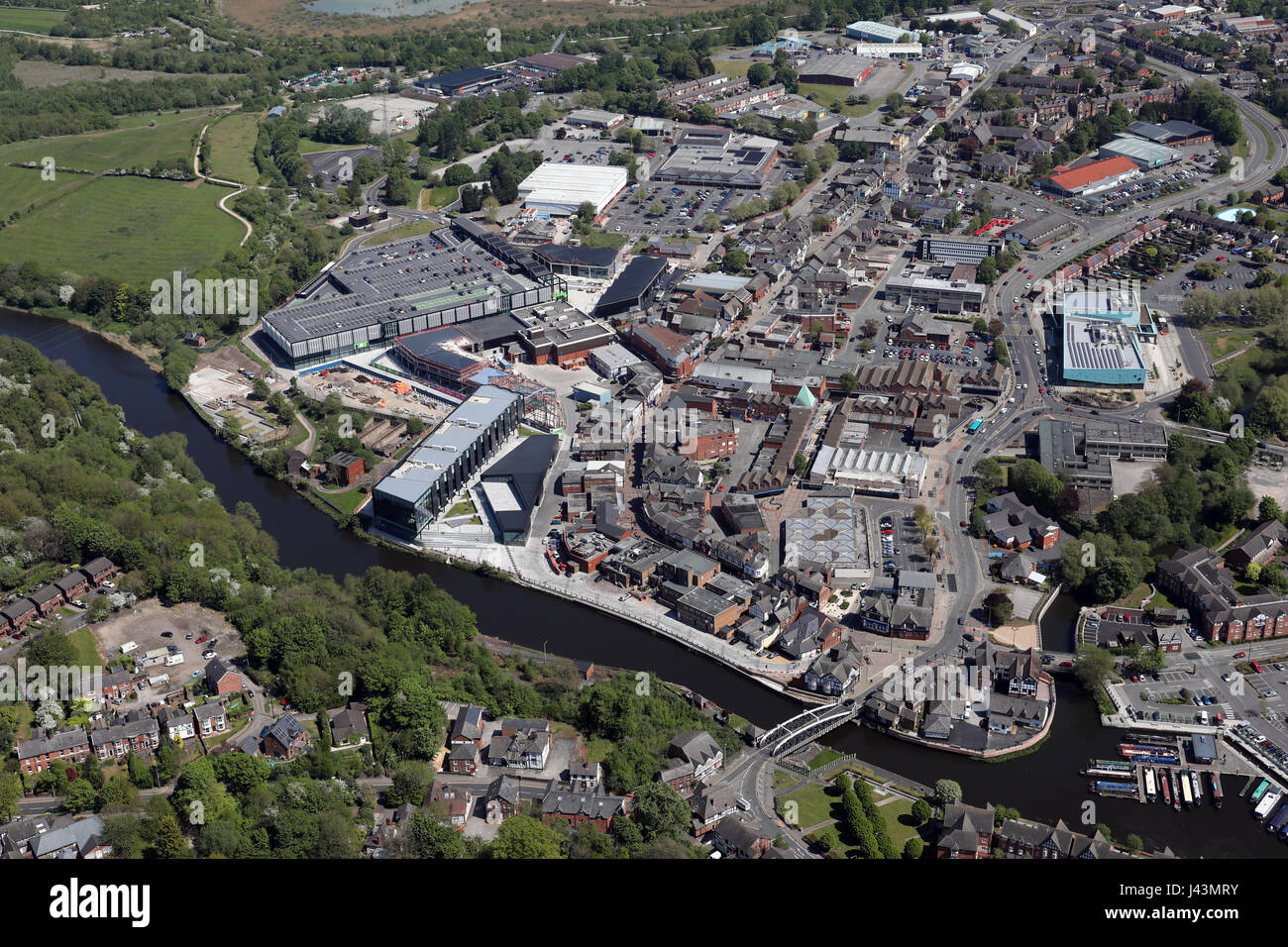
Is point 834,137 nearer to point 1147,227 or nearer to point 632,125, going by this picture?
point 632,125

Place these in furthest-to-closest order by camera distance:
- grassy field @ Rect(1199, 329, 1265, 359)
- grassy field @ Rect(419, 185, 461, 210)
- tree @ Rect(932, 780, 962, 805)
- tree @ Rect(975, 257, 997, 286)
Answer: grassy field @ Rect(419, 185, 461, 210) → tree @ Rect(975, 257, 997, 286) → grassy field @ Rect(1199, 329, 1265, 359) → tree @ Rect(932, 780, 962, 805)

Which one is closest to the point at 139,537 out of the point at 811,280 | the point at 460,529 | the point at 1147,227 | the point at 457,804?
the point at 460,529

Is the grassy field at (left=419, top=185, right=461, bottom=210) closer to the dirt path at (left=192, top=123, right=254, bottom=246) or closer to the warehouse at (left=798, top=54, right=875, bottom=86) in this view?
the dirt path at (left=192, top=123, right=254, bottom=246)

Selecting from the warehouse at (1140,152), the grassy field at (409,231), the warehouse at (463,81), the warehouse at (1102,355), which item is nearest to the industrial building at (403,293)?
the grassy field at (409,231)

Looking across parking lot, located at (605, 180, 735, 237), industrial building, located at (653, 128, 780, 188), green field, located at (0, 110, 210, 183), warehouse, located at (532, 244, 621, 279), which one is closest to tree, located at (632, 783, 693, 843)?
warehouse, located at (532, 244, 621, 279)

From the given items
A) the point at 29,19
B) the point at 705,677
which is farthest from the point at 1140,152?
the point at 29,19

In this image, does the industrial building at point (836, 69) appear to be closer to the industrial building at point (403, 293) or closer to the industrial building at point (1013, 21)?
the industrial building at point (1013, 21)
